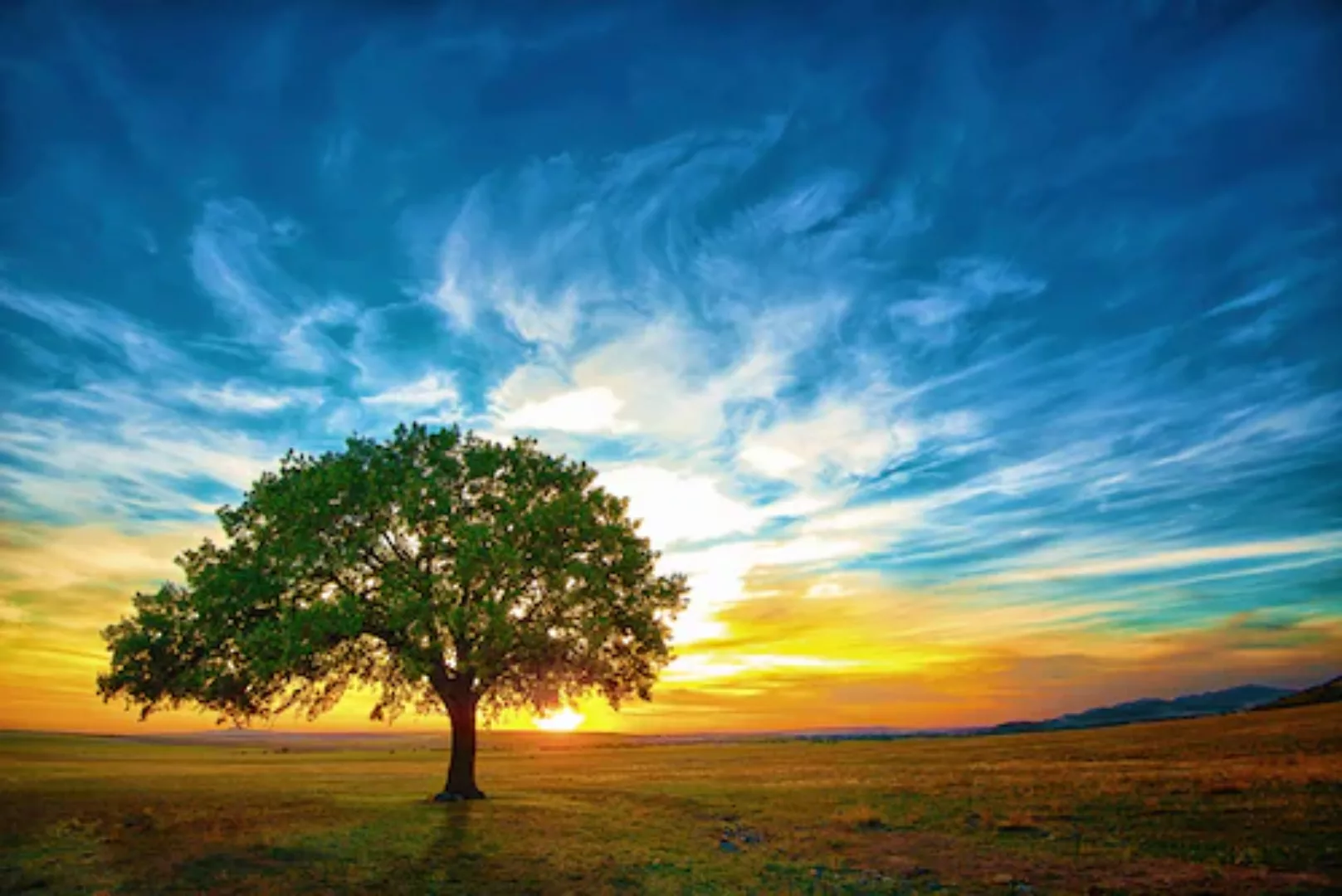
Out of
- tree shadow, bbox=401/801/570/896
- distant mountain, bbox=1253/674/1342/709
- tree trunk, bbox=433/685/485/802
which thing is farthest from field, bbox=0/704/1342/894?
distant mountain, bbox=1253/674/1342/709

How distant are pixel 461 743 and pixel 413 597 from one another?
31.9 feet

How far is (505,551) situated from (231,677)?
1410 cm

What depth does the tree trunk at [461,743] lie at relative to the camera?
123ft

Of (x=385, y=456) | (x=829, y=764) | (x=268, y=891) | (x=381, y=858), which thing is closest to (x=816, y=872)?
(x=381, y=858)

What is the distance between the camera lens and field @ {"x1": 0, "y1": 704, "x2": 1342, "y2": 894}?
66.6 ft

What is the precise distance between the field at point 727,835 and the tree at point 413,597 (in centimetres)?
538

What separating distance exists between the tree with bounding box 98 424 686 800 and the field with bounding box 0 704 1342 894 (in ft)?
17.7

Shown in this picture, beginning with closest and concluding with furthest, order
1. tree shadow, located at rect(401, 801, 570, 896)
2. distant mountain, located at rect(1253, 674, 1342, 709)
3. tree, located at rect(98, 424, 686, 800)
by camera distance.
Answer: tree shadow, located at rect(401, 801, 570, 896), tree, located at rect(98, 424, 686, 800), distant mountain, located at rect(1253, 674, 1342, 709)

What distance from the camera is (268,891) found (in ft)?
62.9

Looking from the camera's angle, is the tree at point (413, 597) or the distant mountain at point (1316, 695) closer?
the tree at point (413, 597)

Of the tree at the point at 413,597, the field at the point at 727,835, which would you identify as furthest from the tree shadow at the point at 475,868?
the tree at the point at 413,597

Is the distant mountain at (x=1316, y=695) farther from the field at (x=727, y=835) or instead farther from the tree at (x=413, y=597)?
the tree at (x=413, y=597)

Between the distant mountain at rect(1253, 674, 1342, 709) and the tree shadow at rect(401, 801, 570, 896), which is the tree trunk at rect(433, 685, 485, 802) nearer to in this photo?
the tree shadow at rect(401, 801, 570, 896)

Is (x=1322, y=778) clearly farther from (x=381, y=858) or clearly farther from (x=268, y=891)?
(x=268, y=891)
